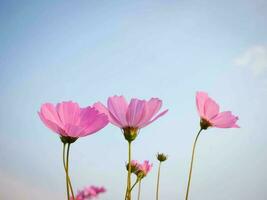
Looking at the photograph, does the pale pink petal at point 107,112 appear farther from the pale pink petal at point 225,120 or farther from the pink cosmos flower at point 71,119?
the pale pink petal at point 225,120

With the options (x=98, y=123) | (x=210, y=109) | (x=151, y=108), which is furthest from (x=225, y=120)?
(x=98, y=123)

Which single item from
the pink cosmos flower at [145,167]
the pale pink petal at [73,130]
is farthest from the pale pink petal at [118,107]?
the pink cosmos flower at [145,167]

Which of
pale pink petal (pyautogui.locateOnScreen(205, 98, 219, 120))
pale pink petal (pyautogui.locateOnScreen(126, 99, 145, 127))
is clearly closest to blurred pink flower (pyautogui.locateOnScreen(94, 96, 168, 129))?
pale pink petal (pyautogui.locateOnScreen(126, 99, 145, 127))

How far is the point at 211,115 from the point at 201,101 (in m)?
0.13

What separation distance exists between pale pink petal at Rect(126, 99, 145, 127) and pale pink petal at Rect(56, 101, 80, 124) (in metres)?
0.13

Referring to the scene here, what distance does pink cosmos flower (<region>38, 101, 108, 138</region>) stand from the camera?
2.11 ft

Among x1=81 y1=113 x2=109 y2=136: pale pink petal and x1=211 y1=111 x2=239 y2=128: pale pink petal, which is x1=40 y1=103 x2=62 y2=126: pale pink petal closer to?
x1=81 y1=113 x2=109 y2=136: pale pink petal

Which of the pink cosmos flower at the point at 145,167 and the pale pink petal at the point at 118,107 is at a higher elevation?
the pale pink petal at the point at 118,107

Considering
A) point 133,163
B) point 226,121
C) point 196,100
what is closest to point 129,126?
point 196,100

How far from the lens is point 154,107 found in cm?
76

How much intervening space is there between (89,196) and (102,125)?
0.24 m

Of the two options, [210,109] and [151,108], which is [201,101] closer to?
[210,109]

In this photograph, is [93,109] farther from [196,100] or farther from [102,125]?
[196,100]

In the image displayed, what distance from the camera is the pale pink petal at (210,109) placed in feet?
3.53
